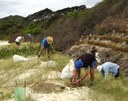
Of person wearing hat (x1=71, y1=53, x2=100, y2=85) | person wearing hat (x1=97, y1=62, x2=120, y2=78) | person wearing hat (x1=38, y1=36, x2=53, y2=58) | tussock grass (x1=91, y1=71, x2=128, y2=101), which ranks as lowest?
tussock grass (x1=91, y1=71, x2=128, y2=101)

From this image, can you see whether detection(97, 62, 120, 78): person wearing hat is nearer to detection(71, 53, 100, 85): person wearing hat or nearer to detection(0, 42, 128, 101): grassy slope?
detection(0, 42, 128, 101): grassy slope

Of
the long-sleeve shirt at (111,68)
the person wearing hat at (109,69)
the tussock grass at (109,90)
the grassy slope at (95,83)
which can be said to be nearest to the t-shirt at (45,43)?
the grassy slope at (95,83)

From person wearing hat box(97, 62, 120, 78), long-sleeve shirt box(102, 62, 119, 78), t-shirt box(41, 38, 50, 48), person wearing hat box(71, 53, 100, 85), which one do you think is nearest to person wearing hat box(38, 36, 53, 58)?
t-shirt box(41, 38, 50, 48)

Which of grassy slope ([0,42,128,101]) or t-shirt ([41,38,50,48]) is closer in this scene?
grassy slope ([0,42,128,101])

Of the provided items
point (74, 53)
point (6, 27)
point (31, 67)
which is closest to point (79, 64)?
point (31, 67)

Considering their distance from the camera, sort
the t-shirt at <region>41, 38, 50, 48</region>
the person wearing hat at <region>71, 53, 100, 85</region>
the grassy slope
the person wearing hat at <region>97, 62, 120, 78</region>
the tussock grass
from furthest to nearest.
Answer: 1. the t-shirt at <region>41, 38, 50, 48</region>
2. the person wearing hat at <region>97, 62, 120, 78</region>
3. the person wearing hat at <region>71, 53, 100, 85</region>
4. the grassy slope
5. the tussock grass

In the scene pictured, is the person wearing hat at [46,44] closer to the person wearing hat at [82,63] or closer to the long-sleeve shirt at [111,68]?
the long-sleeve shirt at [111,68]

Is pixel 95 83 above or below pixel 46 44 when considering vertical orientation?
below

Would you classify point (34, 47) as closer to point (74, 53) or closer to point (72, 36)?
point (74, 53)

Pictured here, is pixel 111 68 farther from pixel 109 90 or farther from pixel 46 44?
pixel 46 44

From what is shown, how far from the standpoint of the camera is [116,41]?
2398 centimetres

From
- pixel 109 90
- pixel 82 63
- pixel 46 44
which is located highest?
pixel 46 44

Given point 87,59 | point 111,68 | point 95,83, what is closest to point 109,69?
point 111,68

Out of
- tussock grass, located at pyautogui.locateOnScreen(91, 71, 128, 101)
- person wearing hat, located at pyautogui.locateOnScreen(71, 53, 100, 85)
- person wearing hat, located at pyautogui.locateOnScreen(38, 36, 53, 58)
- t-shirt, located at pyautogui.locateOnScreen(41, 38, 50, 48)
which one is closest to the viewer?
tussock grass, located at pyautogui.locateOnScreen(91, 71, 128, 101)
